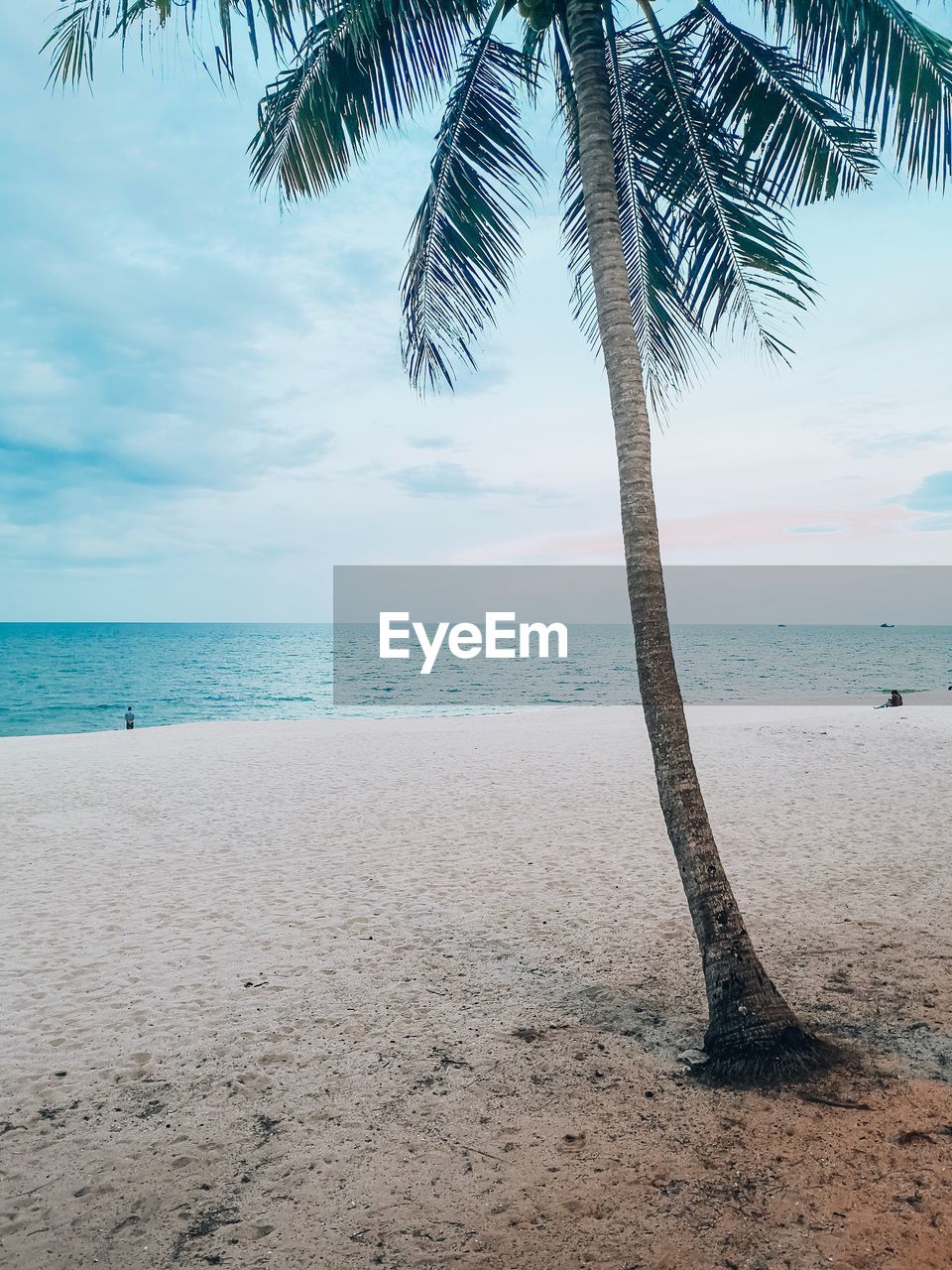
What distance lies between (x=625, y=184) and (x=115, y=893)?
324 inches

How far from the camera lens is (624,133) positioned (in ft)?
20.3

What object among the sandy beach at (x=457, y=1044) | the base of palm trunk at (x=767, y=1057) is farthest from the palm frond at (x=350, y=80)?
the base of palm trunk at (x=767, y=1057)

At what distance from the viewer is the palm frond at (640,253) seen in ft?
20.3

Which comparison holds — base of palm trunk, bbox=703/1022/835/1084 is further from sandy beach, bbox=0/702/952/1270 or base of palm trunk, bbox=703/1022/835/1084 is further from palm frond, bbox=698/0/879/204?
palm frond, bbox=698/0/879/204

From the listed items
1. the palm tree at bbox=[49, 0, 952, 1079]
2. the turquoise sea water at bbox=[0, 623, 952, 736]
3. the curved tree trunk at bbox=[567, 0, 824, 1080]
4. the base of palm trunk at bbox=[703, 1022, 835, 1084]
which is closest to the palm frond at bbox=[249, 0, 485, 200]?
the palm tree at bbox=[49, 0, 952, 1079]

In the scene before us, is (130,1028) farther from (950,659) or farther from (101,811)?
(950,659)

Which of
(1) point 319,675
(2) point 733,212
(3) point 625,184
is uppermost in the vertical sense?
(3) point 625,184

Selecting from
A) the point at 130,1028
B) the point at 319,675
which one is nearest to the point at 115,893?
the point at 130,1028

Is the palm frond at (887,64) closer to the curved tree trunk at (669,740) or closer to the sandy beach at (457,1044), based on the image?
the curved tree trunk at (669,740)

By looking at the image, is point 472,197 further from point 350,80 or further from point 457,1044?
point 457,1044

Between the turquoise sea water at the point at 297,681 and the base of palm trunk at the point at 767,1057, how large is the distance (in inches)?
1085

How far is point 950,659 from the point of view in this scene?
69.2 metres

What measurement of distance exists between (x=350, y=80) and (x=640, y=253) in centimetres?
263

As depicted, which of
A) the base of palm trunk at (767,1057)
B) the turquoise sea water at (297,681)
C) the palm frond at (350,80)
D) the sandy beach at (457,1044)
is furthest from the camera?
the turquoise sea water at (297,681)
